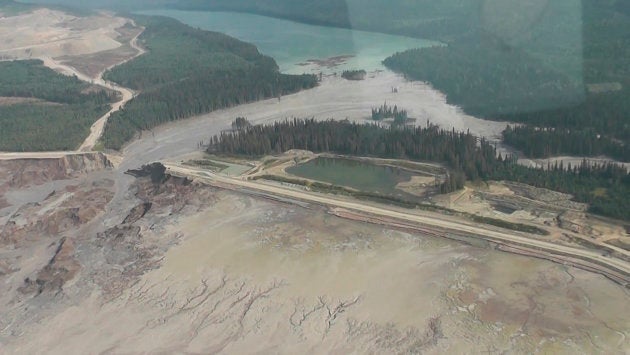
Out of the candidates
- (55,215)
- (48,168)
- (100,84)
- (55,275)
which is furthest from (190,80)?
(55,275)

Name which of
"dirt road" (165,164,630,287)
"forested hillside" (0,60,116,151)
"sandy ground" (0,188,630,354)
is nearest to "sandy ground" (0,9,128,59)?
"forested hillside" (0,60,116,151)

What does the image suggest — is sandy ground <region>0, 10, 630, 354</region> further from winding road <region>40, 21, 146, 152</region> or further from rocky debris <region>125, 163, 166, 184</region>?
winding road <region>40, 21, 146, 152</region>

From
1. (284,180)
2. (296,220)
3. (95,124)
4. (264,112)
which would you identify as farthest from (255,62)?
(296,220)

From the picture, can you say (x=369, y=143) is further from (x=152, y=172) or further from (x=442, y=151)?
(x=152, y=172)

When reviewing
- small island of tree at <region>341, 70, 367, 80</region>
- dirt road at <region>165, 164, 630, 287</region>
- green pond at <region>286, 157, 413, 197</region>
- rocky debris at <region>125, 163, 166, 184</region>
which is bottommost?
dirt road at <region>165, 164, 630, 287</region>

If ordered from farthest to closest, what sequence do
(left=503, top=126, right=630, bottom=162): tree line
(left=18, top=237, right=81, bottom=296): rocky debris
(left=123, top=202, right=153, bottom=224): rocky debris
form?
(left=503, top=126, right=630, bottom=162): tree line
(left=123, top=202, right=153, bottom=224): rocky debris
(left=18, top=237, right=81, bottom=296): rocky debris

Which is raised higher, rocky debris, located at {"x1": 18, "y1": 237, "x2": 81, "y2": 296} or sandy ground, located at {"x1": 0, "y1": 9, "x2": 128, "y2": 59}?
sandy ground, located at {"x1": 0, "y1": 9, "x2": 128, "y2": 59}

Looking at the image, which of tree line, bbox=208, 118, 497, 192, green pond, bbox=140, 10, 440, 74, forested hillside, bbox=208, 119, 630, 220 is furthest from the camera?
green pond, bbox=140, 10, 440, 74

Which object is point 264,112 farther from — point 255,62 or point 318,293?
point 318,293
